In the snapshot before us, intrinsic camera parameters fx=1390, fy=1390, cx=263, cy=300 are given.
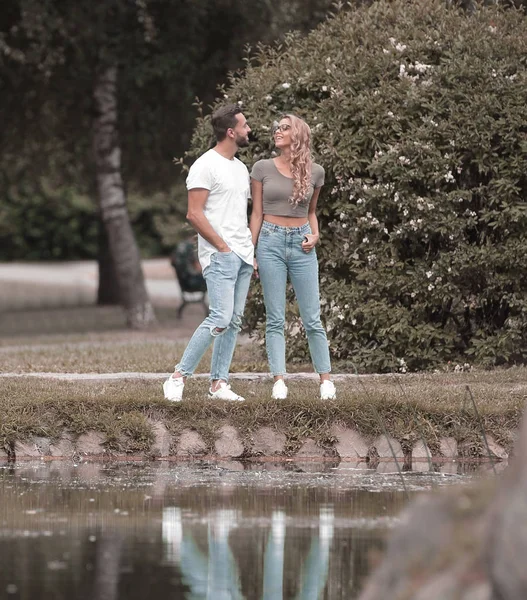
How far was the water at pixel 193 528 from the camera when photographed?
5211 mm

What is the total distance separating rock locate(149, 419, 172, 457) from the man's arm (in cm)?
121

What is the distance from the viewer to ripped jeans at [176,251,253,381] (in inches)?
356

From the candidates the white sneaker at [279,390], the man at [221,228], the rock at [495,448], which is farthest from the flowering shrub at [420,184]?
the rock at [495,448]

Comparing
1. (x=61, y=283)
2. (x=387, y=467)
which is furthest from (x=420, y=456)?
(x=61, y=283)

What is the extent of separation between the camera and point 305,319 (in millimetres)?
9531

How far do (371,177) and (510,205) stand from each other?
3.92 ft

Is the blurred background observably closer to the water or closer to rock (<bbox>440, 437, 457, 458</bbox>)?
rock (<bbox>440, 437, 457, 458</bbox>)

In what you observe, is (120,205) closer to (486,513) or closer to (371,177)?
(371,177)

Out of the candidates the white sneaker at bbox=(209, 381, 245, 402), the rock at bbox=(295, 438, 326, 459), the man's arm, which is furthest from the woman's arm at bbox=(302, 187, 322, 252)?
the rock at bbox=(295, 438, 326, 459)

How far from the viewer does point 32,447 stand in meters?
8.79

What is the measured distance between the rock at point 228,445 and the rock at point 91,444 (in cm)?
72

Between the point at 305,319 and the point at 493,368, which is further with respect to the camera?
the point at 493,368

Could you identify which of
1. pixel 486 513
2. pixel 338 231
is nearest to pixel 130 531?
pixel 486 513

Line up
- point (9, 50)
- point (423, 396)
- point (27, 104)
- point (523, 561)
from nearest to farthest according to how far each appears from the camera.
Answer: point (523, 561) < point (423, 396) < point (9, 50) < point (27, 104)
